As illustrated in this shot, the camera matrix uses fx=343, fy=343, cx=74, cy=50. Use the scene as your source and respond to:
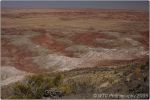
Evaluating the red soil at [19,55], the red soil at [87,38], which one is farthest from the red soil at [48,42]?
the red soil at [19,55]

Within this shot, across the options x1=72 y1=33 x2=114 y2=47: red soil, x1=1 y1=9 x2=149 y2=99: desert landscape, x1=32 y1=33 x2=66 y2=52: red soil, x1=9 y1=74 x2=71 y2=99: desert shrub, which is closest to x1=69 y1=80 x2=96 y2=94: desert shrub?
x1=1 y1=9 x2=149 y2=99: desert landscape

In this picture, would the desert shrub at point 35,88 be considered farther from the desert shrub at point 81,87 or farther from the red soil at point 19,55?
the red soil at point 19,55

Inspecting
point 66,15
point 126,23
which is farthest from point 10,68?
point 66,15

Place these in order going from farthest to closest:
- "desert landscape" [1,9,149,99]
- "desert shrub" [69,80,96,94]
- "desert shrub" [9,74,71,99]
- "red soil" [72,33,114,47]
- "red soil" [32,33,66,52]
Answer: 1. "red soil" [72,33,114,47]
2. "red soil" [32,33,66,52]
3. "desert landscape" [1,9,149,99]
4. "desert shrub" [69,80,96,94]
5. "desert shrub" [9,74,71,99]

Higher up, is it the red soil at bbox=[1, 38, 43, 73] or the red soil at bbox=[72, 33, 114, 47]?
the red soil at bbox=[72, 33, 114, 47]

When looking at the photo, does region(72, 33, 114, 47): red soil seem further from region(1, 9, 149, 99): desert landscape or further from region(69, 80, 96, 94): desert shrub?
region(69, 80, 96, 94): desert shrub

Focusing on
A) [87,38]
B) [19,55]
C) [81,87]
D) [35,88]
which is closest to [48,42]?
[87,38]

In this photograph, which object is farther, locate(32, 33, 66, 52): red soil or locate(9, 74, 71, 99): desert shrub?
locate(32, 33, 66, 52): red soil

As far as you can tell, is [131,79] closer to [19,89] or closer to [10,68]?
[19,89]
